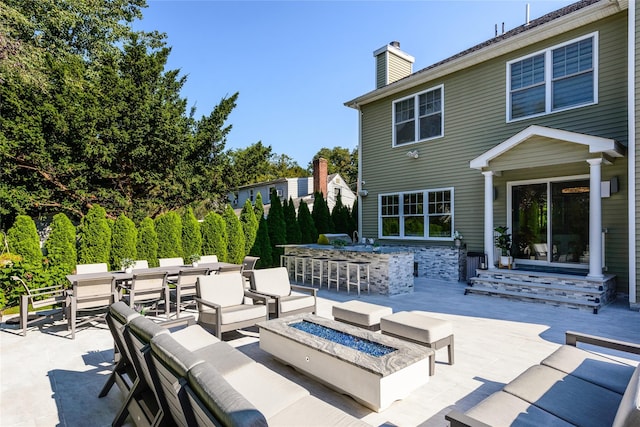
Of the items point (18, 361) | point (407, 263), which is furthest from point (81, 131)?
point (407, 263)

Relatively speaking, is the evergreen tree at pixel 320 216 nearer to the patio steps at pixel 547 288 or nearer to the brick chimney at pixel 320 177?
the brick chimney at pixel 320 177

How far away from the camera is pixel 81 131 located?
11.5 metres

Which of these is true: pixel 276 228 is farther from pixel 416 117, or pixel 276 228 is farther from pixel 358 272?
pixel 416 117

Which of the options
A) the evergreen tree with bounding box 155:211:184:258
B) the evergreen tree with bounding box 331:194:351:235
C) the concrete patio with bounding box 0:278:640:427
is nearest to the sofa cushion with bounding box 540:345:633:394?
the concrete patio with bounding box 0:278:640:427

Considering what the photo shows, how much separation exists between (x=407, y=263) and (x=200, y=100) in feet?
45.5

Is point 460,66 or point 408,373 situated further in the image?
point 460,66

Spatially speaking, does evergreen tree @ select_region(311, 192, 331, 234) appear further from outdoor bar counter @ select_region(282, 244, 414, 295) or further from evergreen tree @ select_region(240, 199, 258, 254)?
outdoor bar counter @ select_region(282, 244, 414, 295)

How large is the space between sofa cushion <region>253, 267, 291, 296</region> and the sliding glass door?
22.2 feet

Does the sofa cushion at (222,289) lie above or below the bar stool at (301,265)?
above

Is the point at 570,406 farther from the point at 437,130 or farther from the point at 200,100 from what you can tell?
the point at 200,100

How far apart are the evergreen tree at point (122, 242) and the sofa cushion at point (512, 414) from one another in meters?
9.34

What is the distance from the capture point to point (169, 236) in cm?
1000

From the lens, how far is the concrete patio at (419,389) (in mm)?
3193

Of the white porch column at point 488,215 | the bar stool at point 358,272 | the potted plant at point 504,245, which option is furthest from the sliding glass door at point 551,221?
the bar stool at point 358,272
